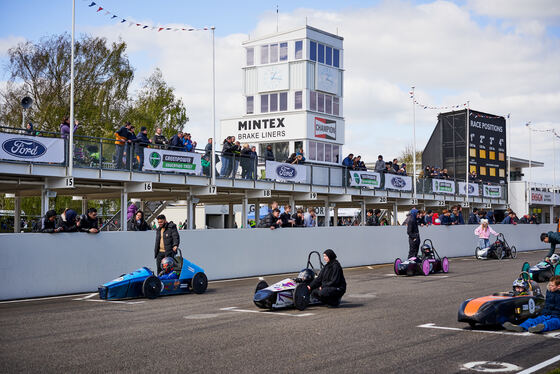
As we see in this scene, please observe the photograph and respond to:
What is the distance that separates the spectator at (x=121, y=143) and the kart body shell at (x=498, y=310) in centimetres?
1750

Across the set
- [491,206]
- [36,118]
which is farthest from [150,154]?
[491,206]

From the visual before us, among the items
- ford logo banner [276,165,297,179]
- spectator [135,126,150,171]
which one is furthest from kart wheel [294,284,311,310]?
ford logo banner [276,165,297,179]

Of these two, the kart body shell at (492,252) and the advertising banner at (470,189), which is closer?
the kart body shell at (492,252)

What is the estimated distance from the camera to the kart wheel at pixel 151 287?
15.1 meters

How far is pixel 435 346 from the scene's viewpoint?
925cm

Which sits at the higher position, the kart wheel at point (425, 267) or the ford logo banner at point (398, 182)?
the ford logo banner at point (398, 182)

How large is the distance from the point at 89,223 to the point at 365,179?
22818mm

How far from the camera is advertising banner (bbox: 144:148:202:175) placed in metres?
26.5

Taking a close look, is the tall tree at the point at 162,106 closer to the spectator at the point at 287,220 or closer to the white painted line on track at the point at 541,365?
→ the spectator at the point at 287,220

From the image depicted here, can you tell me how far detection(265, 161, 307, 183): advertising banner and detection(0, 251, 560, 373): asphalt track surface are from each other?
16656 mm

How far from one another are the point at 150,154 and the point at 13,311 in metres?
13.7

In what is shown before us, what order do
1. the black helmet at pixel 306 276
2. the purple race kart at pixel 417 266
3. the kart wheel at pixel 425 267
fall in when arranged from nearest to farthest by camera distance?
the black helmet at pixel 306 276 < the purple race kart at pixel 417 266 < the kart wheel at pixel 425 267

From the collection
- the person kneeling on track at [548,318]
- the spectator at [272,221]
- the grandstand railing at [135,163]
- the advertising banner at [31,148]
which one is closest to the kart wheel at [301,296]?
the person kneeling on track at [548,318]

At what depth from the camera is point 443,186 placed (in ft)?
150
